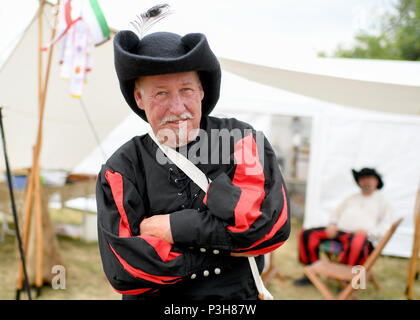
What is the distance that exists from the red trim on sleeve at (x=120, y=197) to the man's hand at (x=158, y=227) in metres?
0.05

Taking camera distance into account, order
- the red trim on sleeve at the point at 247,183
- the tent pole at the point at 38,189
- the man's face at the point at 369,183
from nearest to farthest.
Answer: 1. the red trim on sleeve at the point at 247,183
2. the tent pole at the point at 38,189
3. the man's face at the point at 369,183

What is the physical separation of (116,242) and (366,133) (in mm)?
4667

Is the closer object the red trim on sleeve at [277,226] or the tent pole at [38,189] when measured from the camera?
the red trim on sleeve at [277,226]

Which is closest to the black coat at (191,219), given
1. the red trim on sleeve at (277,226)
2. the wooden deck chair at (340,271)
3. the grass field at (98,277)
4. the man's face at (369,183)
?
the red trim on sleeve at (277,226)

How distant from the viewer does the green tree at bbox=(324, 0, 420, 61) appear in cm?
1692

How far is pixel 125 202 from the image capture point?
1.03 metres

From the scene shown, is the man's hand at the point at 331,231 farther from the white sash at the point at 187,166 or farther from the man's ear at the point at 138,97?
the man's ear at the point at 138,97

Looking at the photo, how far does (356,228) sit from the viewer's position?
3855mm

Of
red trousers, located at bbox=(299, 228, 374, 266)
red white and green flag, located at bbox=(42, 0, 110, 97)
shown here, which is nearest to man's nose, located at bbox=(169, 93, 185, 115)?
red white and green flag, located at bbox=(42, 0, 110, 97)

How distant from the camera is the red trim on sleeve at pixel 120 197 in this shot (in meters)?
1.02

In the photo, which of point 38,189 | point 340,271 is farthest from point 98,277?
point 340,271

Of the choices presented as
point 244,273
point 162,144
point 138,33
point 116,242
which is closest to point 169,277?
point 116,242

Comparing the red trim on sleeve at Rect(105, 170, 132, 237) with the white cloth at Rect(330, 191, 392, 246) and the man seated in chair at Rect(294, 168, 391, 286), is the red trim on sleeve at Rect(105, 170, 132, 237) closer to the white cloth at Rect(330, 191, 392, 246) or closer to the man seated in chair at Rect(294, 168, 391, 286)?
the man seated in chair at Rect(294, 168, 391, 286)

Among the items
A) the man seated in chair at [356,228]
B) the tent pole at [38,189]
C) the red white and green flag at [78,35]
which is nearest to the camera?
the red white and green flag at [78,35]
